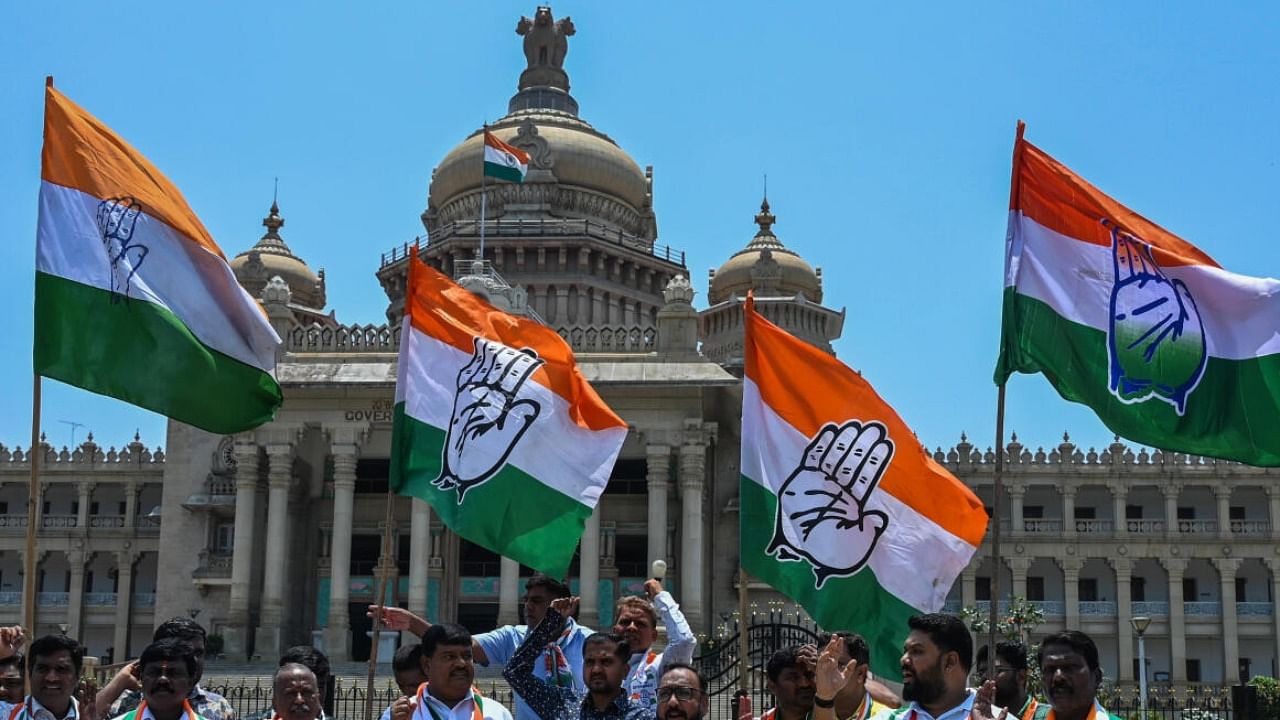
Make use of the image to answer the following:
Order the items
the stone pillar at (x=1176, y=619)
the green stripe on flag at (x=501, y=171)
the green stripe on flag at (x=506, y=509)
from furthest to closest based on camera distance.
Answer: the stone pillar at (x=1176, y=619) → the green stripe on flag at (x=501, y=171) → the green stripe on flag at (x=506, y=509)

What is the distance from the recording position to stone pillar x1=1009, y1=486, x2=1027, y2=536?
57031mm

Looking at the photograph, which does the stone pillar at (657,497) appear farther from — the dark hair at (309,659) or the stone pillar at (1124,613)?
the dark hair at (309,659)

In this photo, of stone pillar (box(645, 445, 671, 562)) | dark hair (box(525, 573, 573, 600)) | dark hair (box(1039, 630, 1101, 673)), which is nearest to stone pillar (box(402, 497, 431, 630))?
stone pillar (box(645, 445, 671, 562))

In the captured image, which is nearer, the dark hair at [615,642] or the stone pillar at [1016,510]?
the dark hair at [615,642]

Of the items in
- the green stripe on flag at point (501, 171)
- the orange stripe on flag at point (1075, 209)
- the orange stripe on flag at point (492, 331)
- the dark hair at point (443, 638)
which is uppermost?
the green stripe on flag at point (501, 171)

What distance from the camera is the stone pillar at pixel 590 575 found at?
40.4 meters

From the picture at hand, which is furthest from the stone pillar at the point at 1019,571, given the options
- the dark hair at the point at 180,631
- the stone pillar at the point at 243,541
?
the dark hair at the point at 180,631

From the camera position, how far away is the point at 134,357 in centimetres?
1209

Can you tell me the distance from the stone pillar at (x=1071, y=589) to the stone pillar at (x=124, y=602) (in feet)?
119

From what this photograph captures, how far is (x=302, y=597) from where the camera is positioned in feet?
150

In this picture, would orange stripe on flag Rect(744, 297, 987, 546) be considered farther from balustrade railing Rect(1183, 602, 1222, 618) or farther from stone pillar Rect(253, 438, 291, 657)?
balustrade railing Rect(1183, 602, 1222, 618)

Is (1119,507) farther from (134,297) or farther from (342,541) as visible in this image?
(134,297)

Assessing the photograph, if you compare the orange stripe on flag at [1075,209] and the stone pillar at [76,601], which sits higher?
the orange stripe on flag at [1075,209]

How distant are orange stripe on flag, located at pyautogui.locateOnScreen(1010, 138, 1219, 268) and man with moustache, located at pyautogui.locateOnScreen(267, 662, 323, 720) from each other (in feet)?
23.7
